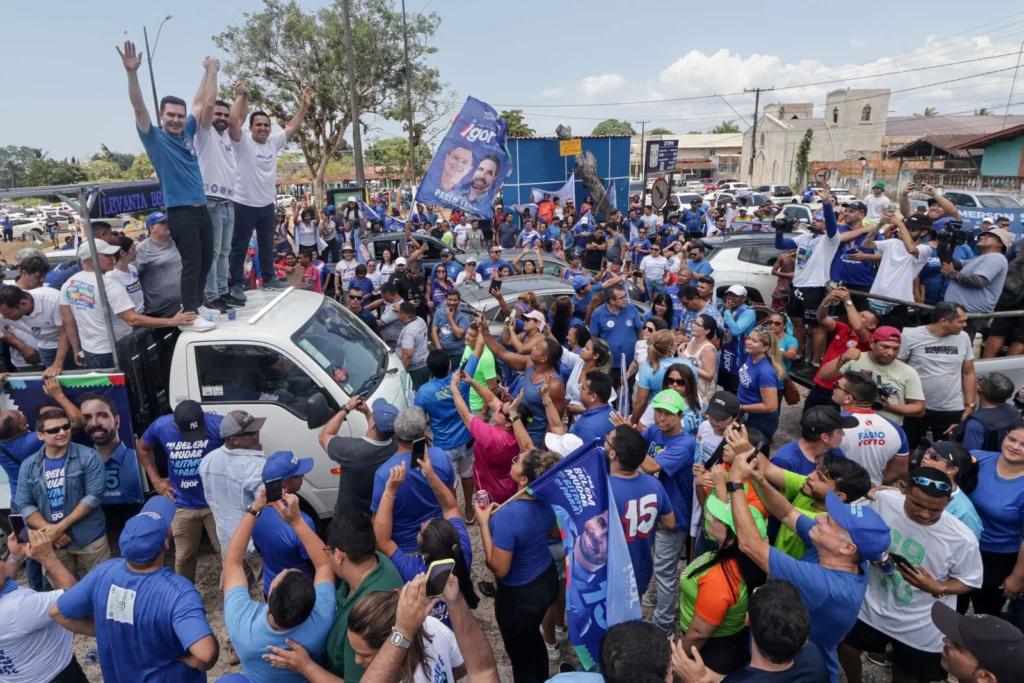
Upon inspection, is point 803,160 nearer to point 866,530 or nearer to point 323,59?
point 323,59

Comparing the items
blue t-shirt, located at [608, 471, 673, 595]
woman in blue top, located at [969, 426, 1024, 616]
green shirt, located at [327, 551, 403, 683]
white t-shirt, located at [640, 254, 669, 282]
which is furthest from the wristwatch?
white t-shirt, located at [640, 254, 669, 282]

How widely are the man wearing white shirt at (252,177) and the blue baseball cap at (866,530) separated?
4995 millimetres

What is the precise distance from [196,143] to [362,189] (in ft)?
42.0

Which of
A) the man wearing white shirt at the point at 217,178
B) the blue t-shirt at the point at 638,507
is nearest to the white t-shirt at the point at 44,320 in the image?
the man wearing white shirt at the point at 217,178

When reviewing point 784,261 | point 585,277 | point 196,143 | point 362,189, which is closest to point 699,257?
point 784,261

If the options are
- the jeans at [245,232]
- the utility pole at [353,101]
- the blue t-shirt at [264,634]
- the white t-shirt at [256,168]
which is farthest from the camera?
the utility pole at [353,101]

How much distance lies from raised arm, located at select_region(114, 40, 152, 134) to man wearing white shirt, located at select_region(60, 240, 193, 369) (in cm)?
103

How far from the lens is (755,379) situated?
5254 millimetres

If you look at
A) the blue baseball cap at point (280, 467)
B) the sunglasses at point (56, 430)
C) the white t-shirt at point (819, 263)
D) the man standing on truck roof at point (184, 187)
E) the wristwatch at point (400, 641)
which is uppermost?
the man standing on truck roof at point (184, 187)

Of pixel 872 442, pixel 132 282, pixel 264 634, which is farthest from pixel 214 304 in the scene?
pixel 872 442

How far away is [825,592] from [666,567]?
4.92 feet

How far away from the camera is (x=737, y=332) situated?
6223 mm

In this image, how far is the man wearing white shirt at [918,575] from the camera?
10.1 feet

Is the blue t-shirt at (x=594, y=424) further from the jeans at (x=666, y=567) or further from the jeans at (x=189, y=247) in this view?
the jeans at (x=189, y=247)
